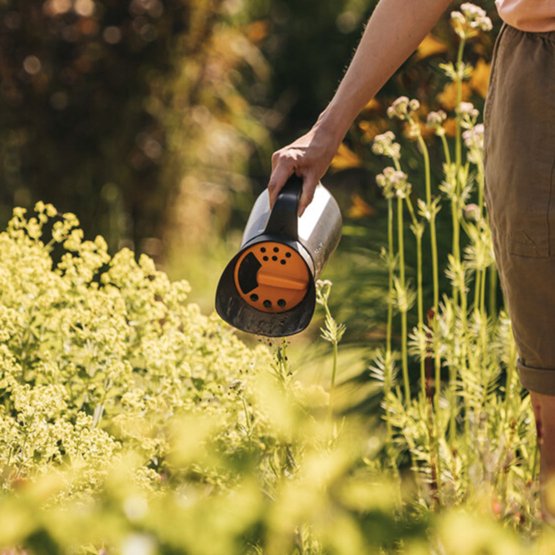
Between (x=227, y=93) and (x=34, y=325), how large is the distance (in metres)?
3.09

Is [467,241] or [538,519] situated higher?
[538,519]

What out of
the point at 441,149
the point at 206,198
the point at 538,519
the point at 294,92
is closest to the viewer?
the point at 538,519

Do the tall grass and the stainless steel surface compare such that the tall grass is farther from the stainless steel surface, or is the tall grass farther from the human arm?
the human arm

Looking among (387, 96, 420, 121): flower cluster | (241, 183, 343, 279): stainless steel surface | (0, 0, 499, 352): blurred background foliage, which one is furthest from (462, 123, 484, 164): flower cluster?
(0, 0, 499, 352): blurred background foliage

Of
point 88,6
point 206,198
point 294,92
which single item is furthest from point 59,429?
point 294,92

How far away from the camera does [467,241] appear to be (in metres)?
3.44

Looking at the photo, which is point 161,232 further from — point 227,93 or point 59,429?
point 59,429

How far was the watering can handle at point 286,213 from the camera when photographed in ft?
5.87

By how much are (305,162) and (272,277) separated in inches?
7.8

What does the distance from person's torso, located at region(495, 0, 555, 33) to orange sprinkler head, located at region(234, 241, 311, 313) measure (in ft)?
1.64

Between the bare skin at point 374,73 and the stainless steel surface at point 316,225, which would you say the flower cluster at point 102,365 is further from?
the bare skin at point 374,73

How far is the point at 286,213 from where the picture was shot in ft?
5.87

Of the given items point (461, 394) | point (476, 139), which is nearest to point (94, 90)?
point (476, 139)

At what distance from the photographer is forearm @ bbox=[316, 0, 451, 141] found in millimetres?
1881
